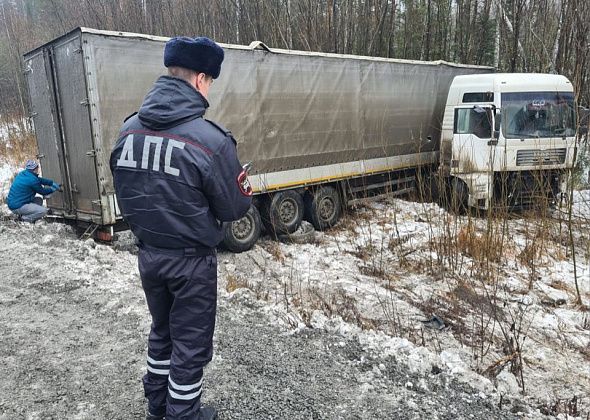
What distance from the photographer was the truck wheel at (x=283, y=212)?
7656 mm

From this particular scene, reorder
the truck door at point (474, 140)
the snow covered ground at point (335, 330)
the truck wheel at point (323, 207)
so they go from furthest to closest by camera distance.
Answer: the truck door at point (474, 140), the truck wheel at point (323, 207), the snow covered ground at point (335, 330)

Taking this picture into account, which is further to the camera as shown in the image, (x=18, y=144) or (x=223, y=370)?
(x=18, y=144)

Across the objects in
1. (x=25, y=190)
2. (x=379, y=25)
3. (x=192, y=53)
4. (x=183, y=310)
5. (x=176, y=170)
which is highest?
(x=379, y=25)

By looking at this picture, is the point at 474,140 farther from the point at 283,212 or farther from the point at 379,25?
the point at 379,25

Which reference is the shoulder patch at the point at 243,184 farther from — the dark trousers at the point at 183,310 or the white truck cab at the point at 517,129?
the white truck cab at the point at 517,129

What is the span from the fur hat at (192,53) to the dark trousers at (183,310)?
0.95 meters

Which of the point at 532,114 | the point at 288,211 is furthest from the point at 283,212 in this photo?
the point at 532,114

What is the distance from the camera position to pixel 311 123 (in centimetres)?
805

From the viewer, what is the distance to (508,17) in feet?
47.0

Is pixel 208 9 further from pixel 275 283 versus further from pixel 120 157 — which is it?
pixel 120 157

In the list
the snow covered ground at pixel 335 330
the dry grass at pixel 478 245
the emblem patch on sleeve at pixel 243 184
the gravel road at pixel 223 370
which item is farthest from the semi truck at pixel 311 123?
the emblem patch on sleeve at pixel 243 184

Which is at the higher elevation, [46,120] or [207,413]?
[46,120]

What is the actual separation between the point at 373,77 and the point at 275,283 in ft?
16.9

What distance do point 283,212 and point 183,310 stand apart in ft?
18.5
